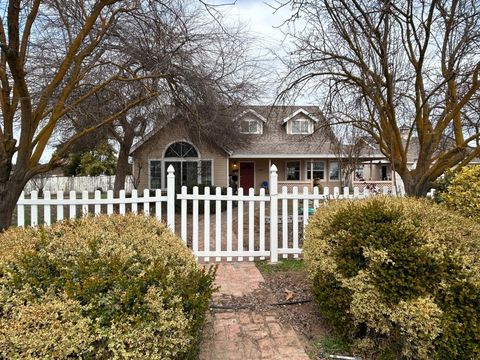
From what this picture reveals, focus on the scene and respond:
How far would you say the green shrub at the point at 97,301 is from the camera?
5.52ft

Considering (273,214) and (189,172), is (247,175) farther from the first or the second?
(273,214)

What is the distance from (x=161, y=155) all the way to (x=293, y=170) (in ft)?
27.8

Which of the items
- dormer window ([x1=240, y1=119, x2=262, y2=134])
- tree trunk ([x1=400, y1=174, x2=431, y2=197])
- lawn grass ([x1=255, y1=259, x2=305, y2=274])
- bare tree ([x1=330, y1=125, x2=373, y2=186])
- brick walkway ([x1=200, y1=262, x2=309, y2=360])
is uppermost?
dormer window ([x1=240, y1=119, x2=262, y2=134])

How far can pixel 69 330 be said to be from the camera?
169 centimetres

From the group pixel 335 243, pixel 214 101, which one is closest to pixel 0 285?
pixel 335 243

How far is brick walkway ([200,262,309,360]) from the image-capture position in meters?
2.75

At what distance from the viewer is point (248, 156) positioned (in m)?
17.9

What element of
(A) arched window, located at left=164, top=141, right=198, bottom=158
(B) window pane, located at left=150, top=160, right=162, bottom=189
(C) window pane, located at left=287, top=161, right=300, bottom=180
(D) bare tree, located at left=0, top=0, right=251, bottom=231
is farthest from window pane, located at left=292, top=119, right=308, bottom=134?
(D) bare tree, located at left=0, top=0, right=251, bottom=231

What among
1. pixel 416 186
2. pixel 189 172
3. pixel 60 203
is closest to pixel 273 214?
pixel 416 186

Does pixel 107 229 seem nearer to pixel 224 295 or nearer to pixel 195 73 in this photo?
pixel 224 295

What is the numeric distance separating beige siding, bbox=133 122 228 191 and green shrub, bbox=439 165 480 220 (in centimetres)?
1275

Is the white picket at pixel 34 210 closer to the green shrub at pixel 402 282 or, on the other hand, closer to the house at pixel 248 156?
the green shrub at pixel 402 282

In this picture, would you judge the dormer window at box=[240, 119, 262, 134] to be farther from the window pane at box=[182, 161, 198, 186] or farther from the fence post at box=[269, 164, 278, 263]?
the fence post at box=[269, 164, 278, 263]

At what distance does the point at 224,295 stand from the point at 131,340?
8.23 feet
